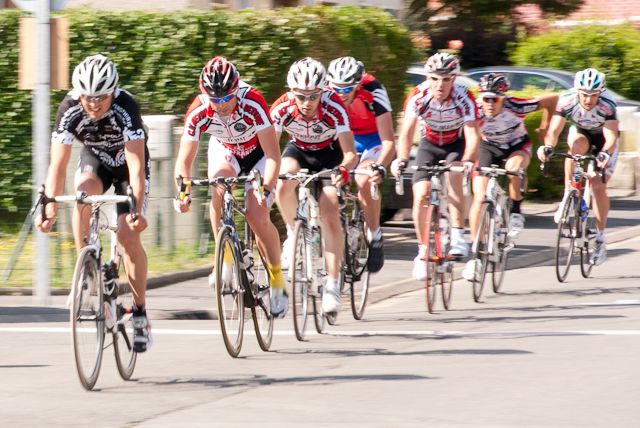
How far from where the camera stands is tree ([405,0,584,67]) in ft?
121

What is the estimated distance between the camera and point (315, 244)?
9.83 metres

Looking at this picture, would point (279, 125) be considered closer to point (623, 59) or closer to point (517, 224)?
point (517, 224)

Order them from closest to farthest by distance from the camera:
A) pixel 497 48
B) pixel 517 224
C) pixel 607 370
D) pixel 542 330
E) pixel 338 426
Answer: pixel 338 426, pixel 607 370, pixel 542 330, pixel 517 224, pixel 497 48

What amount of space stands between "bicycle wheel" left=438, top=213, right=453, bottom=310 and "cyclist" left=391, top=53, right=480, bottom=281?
111 millimetres

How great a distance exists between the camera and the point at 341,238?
9.99 metres

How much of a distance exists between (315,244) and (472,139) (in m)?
2.08

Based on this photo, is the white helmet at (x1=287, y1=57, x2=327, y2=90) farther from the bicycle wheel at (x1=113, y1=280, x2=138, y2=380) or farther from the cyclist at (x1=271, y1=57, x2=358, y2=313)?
the bicycle wheel at (x1=113, y1=280, x2=138, y2=380)

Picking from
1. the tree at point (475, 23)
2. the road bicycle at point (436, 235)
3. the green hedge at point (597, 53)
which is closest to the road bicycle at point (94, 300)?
the road bicycle at point (436, 235)

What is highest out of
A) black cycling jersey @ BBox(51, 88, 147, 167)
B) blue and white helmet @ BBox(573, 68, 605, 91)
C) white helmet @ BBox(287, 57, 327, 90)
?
white helmet @ BBox(287, 57, 327, 90)

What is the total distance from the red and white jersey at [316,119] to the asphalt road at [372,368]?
4.84ft

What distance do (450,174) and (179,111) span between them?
13.1 ft

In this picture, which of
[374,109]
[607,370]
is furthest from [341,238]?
[607,370]

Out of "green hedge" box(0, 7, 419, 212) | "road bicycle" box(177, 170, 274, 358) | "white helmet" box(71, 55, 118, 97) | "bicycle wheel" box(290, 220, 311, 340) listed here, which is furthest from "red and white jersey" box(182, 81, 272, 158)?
"green hedge" box(0, 7, 419, 212)

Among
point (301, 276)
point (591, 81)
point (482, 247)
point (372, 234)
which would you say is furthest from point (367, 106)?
point (591, 81)
